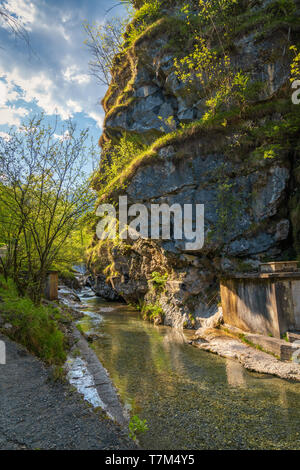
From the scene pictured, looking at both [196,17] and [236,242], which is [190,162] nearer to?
[236,242]

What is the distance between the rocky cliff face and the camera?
14.5 meters

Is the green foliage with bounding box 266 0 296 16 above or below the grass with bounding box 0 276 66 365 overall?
above

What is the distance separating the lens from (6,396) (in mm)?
4996

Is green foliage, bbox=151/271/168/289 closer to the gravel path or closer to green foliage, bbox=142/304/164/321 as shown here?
green foliage, bbox=142/304/164/321

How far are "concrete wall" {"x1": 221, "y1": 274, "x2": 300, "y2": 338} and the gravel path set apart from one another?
24.9 ft

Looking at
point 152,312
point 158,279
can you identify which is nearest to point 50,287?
point 152,312

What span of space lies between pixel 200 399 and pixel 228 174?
42.6ft

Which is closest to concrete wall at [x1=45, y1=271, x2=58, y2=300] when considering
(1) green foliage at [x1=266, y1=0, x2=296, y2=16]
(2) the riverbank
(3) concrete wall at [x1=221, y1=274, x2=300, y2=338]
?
(2) the riverbank

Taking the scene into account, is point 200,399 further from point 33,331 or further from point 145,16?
point 145,16

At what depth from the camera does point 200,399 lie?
6.81 meters

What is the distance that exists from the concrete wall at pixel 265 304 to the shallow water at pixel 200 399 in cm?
211

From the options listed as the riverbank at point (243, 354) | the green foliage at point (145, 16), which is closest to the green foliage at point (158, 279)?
the riverbank at point (243, 354)
